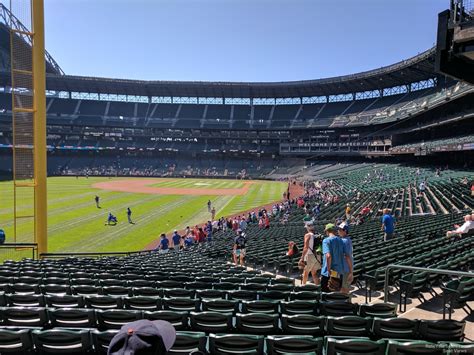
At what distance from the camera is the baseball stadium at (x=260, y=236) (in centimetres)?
497

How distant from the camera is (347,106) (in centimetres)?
8406

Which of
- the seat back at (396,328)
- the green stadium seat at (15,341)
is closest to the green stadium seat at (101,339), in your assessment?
the green stadium seat at (15,341)

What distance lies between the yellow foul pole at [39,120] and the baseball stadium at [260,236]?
0.18 ft

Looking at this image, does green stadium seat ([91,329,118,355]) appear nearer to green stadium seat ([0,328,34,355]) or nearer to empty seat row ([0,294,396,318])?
green stadium seat ([0,328,34,355])

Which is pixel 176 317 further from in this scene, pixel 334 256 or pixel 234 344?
pixel 334 256

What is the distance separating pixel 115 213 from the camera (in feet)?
104

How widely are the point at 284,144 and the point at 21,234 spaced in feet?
230

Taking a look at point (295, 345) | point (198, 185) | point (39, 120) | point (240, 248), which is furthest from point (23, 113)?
point (198, 185)

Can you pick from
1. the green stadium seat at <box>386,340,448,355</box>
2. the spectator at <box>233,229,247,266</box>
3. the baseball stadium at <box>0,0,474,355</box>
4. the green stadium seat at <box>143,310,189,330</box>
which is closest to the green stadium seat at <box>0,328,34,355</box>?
the baseball stadium at <box>0,0,474,355</box>

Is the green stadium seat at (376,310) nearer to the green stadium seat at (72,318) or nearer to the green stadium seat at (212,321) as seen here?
the green stadium seat at (212,321)

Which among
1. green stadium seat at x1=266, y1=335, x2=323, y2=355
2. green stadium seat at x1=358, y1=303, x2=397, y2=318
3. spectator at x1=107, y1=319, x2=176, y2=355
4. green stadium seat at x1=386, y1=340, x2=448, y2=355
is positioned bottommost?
green stadium seat at x1=358, y1=303, x2=397, y2=318

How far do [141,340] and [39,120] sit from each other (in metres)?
15.1

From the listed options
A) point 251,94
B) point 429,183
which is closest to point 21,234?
point 429,183

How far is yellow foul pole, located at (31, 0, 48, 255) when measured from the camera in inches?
563
